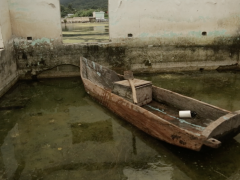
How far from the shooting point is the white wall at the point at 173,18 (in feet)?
23.8

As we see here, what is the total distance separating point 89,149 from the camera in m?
3.83

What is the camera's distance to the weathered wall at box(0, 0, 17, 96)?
19.7ft

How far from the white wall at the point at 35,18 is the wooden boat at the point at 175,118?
2136mm

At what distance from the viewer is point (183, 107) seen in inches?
177

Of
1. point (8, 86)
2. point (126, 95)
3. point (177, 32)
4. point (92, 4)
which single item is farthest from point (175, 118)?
point (92, 4)

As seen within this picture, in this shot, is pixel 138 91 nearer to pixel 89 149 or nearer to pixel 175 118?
pixel 175 118

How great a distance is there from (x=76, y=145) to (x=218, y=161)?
92.4 inches

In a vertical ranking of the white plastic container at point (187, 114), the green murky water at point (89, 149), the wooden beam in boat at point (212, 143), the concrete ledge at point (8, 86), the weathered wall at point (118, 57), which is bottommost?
the green murky water at point (89, 149)

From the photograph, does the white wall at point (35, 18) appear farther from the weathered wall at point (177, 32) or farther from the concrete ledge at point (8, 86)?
the weathered wall at point (177, 32)

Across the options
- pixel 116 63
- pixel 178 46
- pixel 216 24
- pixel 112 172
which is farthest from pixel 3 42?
pixel 216 24

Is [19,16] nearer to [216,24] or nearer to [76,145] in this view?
[76,145]

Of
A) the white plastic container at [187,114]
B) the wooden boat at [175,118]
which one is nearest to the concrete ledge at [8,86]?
the wooden boat at [175,118]

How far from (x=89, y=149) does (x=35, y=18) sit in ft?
16.5

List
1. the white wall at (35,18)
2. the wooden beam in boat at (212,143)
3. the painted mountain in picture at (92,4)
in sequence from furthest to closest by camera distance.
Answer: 1. the painted mountain in picture at (92,4)
2. the white wall at (35,18)
3. the wooden beam in boat at (212,143)
